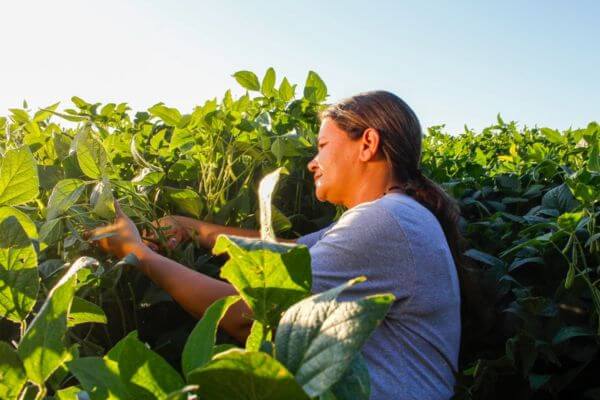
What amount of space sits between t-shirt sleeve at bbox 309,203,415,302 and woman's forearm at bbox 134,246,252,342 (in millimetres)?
195

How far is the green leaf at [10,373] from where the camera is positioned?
1.96 ft

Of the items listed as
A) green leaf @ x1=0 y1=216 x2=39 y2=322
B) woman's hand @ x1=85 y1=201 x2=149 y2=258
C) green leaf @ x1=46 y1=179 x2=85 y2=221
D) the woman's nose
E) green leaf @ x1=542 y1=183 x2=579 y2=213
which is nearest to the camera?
green leaf @ x1=0 y1=216 x2=39 y2=322

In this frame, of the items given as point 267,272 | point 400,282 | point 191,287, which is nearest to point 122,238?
point 191,287

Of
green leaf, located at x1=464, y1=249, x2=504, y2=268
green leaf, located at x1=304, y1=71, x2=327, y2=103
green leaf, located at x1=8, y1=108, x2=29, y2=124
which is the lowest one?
green leaf, located at x1=464, y1=249, x2=504, y2=268

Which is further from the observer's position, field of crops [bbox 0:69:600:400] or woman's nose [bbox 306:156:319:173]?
woman's nose [bbox 306:156:319:173]

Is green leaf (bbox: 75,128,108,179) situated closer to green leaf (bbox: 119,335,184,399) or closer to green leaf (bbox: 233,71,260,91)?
green leaf (bbox: 119,335,184,399)

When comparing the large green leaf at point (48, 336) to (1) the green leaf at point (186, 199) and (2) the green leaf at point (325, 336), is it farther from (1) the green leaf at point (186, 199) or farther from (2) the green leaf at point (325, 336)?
(1) the green leaf at point (186, 199)

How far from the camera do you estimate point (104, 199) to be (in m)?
1.34

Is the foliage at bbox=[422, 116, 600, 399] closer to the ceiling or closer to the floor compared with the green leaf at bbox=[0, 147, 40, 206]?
closer to the floor

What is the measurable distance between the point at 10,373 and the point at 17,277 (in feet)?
0.46

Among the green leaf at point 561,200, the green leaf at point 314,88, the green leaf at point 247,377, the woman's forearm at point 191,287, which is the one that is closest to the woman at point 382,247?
the woman's forearm at point 191,287

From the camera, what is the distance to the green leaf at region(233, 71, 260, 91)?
2.28 meters

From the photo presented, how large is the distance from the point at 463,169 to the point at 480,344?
1295 millimetres

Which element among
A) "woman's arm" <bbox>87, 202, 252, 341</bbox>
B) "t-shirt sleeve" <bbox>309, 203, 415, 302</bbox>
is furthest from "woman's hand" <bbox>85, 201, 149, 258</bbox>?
"t-shirt sleeve" <bbox>309, 203, 415, 302</bbox>
